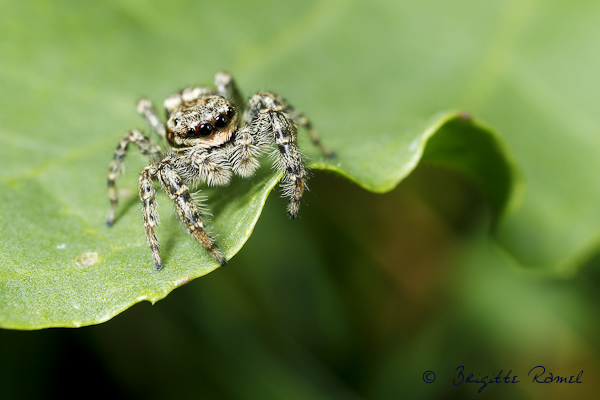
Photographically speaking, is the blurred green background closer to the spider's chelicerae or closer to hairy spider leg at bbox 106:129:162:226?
hairy spider leg at bbox 106:129:162:226

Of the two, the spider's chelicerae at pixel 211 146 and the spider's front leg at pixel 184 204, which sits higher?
the spider's chelicerae at pixel 211 146

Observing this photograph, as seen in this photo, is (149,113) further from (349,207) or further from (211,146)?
(349,207)

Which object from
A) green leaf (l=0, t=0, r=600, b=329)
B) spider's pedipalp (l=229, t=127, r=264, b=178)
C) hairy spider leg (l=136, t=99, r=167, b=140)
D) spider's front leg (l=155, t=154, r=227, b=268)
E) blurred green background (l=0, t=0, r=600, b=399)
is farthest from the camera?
hairy spider leg (l=136, t=99, r=167, b=140)

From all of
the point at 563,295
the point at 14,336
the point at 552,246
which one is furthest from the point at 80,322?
the point at 563,295

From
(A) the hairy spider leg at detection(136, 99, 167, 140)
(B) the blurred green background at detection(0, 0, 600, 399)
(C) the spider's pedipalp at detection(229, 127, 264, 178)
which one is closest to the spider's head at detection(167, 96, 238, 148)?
(C) the spider's pedipalp at detection(229, 127, 264, 178)

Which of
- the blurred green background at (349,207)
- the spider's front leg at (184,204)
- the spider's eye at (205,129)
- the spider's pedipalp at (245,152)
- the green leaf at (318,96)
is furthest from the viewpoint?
the blurred green background at (349,207)

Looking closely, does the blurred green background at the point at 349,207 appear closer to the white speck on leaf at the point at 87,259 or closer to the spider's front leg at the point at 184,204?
the spider's front leg at the point at 184,204

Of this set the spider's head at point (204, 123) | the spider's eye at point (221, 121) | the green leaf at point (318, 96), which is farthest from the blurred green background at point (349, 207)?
the spider's eye at point (221, 121)

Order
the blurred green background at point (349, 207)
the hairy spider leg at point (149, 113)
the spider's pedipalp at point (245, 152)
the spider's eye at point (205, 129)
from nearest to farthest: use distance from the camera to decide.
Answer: the spider's pedipalp at point (245, 152)
the spider's eye at point (205, 129)
the blurred green background at point (349, 207)
the hairy spider leg at point (149, 113)
